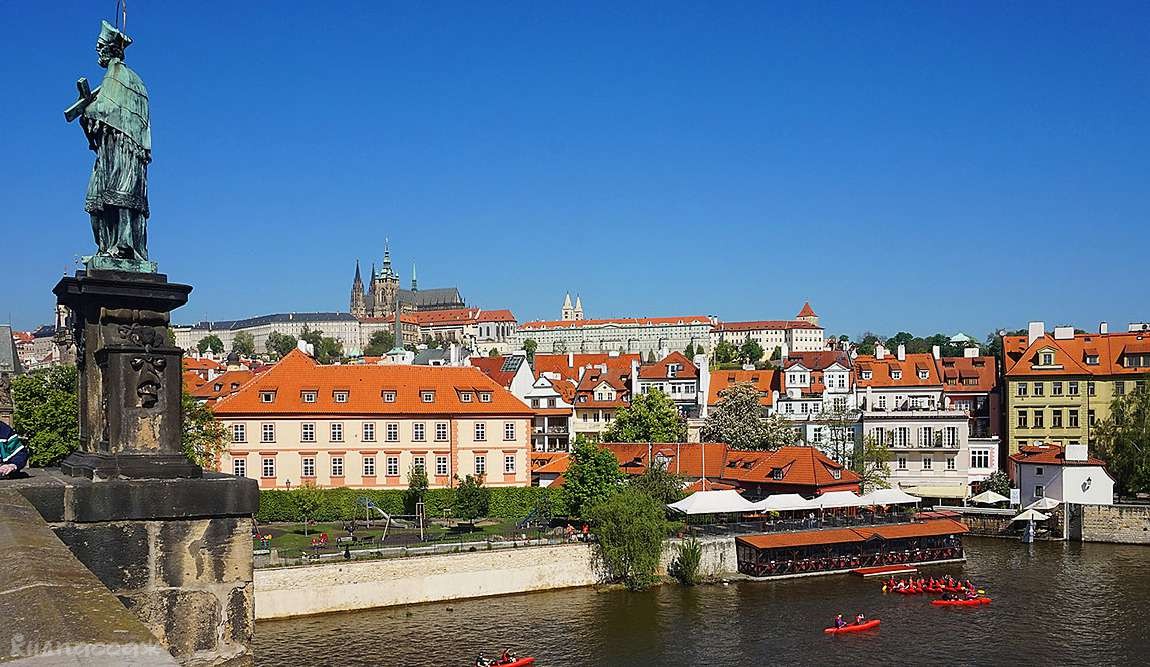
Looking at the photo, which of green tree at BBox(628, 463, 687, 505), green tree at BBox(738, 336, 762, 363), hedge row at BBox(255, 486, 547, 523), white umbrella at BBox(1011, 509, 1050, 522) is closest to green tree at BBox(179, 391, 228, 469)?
hedge row at BBox(255, 486, 547, 523)

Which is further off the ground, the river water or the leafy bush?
the leafy bush

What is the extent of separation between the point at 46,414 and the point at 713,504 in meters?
25.3

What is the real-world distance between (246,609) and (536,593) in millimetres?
31606

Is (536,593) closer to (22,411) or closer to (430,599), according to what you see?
(430,599)

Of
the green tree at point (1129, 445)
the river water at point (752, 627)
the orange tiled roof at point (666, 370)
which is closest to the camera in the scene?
the river water at point (752, 627)

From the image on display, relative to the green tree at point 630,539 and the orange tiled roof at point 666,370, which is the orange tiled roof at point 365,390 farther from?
the orange tiled roof at point 666,370

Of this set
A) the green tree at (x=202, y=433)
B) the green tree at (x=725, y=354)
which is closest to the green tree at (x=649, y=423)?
the green tree at (x=202, y=433)

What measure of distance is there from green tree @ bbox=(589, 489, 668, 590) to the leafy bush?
0.93 metres

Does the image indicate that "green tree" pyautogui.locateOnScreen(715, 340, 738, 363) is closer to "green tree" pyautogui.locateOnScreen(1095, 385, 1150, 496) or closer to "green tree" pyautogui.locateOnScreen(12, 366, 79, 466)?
"green tree" pyautogui.locateOnScreen(1095, 385, 1150, 496)

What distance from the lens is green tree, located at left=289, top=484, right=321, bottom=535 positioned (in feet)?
143

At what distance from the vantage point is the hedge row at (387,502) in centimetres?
4544

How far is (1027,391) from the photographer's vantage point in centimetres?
6059

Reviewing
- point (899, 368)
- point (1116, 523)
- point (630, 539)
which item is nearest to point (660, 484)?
point (630, 539)

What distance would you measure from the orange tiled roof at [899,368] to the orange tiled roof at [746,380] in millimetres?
6125
